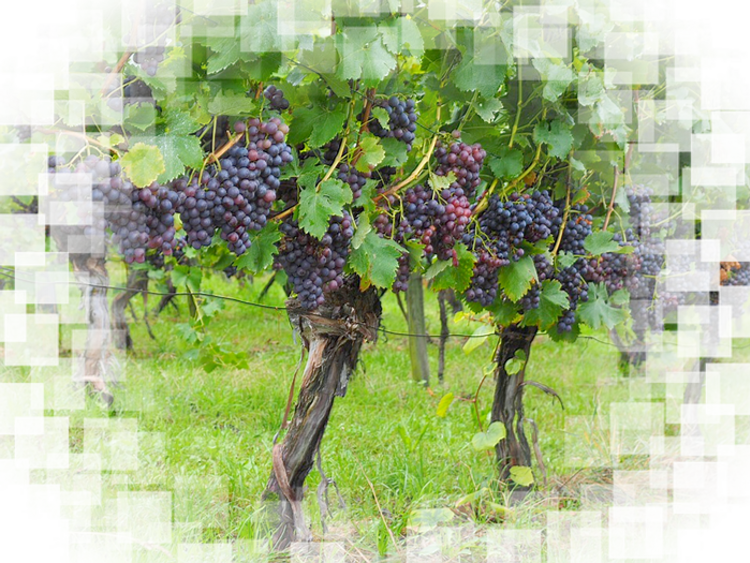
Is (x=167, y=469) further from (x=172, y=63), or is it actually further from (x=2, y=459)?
(x=172, y=63)

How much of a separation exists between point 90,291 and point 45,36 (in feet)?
12.7

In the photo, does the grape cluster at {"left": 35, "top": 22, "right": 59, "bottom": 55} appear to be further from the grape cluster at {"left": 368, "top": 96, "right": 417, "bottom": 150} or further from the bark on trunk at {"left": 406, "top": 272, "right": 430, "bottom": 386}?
the bark on trunk at {"left": 406, "top": 272, "right": 430, "bottom": 386}

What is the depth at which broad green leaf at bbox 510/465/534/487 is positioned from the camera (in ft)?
11.9

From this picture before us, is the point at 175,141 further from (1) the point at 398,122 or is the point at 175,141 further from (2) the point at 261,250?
(1) the point at 398,122

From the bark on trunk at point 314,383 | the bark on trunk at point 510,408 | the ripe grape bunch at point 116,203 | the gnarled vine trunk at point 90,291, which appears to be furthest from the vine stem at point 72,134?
the gnarled vine trunk at point 90,291

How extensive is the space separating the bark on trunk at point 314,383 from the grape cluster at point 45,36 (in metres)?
1.22

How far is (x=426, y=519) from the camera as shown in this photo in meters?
3.28

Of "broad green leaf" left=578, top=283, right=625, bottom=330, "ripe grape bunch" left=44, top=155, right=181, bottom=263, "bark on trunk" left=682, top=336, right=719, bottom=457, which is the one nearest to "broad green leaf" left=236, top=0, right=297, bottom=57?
"ripe grape bunch" left=44, top=155, right=181, bottom=263

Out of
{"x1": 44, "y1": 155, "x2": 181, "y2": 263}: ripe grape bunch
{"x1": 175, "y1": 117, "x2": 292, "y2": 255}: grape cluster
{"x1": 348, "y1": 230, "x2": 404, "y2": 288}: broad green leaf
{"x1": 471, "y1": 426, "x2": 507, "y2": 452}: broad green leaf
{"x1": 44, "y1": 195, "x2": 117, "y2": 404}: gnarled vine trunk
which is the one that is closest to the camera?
{"x1": 44, "y1": 155, "x2": 181, "y2": 263}: ripe grape bunch

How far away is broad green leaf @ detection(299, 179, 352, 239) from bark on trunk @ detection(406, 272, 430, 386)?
177 inches

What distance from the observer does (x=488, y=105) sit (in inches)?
102

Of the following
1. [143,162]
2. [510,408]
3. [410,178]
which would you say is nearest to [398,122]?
[410,178]

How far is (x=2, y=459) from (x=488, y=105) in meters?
3.25

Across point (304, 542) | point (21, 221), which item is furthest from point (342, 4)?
point (21, 221)
